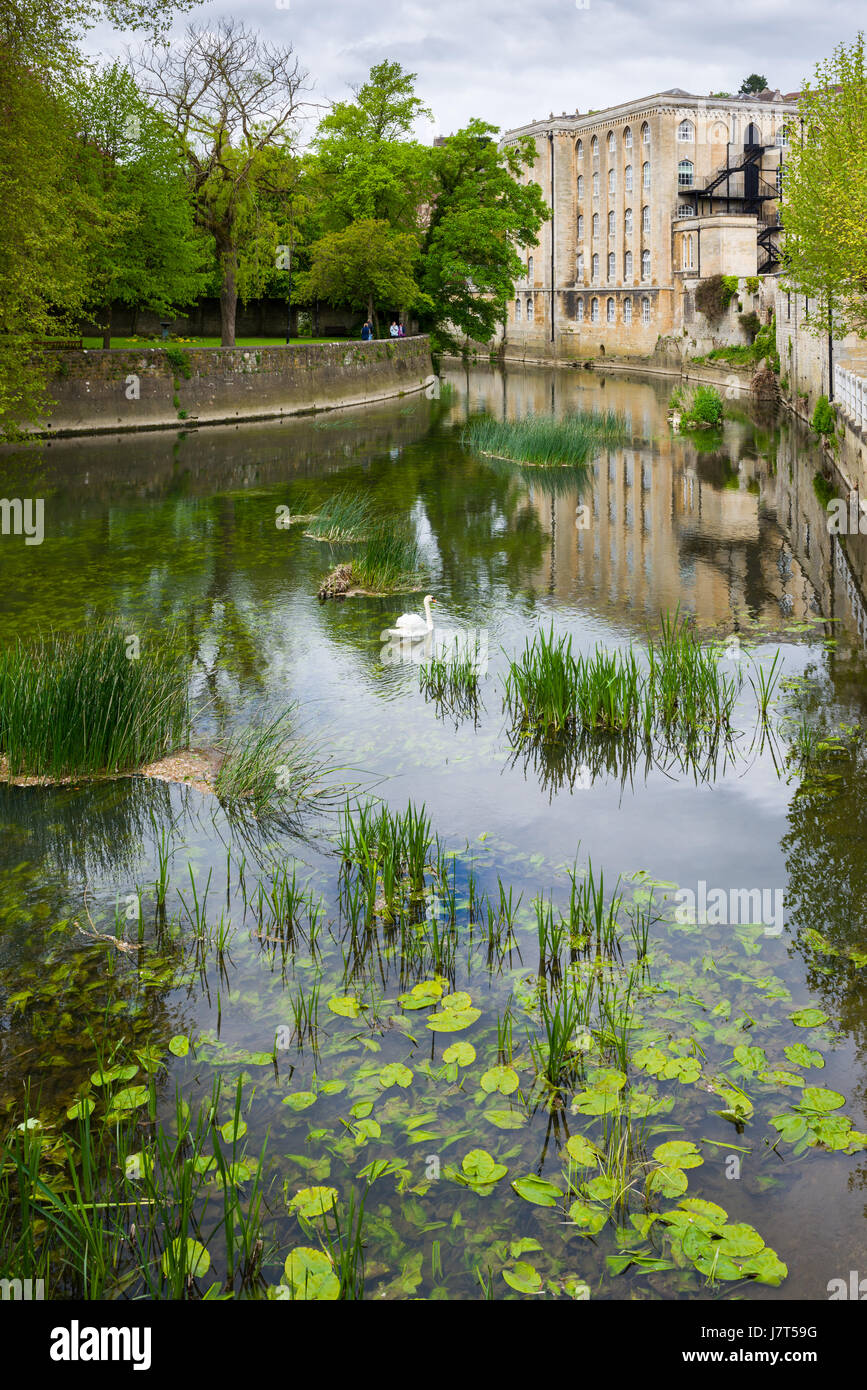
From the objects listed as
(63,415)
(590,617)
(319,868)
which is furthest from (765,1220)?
(63,415)

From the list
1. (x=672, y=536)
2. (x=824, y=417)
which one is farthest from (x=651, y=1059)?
(x=824, y=417)

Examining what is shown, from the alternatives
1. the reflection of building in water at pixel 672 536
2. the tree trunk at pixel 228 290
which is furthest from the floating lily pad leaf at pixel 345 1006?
the tree trunk at pixel 228 290

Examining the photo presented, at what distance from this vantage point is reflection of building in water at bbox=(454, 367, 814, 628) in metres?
16.9

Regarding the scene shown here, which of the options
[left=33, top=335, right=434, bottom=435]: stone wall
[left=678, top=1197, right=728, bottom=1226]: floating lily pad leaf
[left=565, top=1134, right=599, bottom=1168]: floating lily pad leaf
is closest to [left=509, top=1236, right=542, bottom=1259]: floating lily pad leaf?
[left=565, top=1134, right=599, bottom=1168]: floating lily pad leaf

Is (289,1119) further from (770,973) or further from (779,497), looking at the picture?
(779,497)

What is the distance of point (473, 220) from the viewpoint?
52.6 meters

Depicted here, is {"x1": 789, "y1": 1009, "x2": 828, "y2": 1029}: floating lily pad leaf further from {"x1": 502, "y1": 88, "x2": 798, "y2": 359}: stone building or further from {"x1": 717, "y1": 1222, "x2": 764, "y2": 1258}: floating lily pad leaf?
{"x1": 502, "y1": 88, "x2": 798, "y2": 359}: stone building

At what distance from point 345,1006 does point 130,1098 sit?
1.40 m

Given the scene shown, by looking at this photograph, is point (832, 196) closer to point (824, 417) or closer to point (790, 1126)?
point (824, 417)

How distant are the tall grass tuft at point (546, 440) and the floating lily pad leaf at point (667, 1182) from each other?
76.6ft

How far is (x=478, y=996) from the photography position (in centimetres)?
728

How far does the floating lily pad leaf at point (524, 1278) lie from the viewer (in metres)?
5.06

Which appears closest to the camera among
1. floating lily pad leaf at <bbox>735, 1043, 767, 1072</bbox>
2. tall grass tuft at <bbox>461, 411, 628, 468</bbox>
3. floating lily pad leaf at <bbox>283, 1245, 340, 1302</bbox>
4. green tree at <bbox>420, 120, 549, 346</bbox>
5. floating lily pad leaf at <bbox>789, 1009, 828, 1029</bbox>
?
floating lily pad leaf at <bbox>283, 1245, 340, 1302</bbox>

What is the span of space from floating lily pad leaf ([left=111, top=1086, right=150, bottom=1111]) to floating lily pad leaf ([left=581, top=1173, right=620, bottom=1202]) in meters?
2.22
